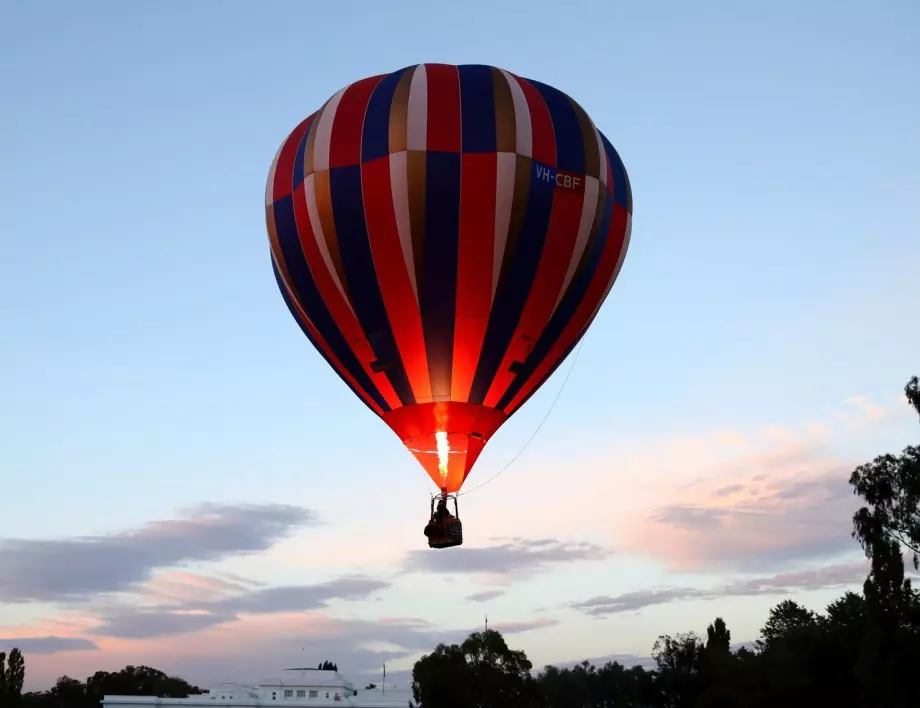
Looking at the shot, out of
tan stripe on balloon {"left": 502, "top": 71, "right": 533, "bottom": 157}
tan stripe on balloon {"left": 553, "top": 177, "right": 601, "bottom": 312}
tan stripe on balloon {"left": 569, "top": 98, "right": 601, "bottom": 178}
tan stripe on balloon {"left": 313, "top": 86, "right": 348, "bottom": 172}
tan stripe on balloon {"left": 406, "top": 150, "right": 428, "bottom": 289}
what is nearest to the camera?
tan stripe on balloon {"left": 406, "top": 150, "right": 428, "bottom": 289}

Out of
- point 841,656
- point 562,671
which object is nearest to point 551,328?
point 841,656

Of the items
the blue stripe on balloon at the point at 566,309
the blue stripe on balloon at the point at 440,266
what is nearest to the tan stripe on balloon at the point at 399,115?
the blue stripe on balloon at the point at 440,266

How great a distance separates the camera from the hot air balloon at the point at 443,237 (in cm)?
1917

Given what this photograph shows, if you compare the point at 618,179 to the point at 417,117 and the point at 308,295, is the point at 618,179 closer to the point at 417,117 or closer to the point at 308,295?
the point at 417,117

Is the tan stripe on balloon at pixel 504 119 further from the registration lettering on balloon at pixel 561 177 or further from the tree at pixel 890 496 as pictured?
the tree at pixel 890 496

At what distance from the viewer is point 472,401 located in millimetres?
20094

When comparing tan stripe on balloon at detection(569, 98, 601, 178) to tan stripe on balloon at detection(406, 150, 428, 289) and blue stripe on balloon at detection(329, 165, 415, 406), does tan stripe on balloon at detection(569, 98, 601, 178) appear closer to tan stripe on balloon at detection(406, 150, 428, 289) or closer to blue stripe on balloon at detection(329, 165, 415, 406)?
tan stripe on balloon at detection(406, 150, 428, 289)

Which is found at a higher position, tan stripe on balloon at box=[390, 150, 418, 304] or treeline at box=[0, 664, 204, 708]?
tan stripe on balloon at box=[390, 150, 418, 304]

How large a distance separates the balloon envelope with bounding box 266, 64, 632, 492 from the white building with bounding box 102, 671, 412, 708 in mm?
56498

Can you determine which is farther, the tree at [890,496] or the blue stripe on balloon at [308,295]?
the tree at [890,496]

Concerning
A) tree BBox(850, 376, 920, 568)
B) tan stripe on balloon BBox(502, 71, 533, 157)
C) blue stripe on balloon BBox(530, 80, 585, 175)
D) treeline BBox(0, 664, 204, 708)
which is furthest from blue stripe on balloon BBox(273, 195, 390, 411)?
treeline BBox(0, 664, 204, 708)

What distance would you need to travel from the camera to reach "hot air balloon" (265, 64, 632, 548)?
19.2 meters

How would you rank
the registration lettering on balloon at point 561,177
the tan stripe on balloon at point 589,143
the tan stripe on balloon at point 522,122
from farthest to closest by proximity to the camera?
the tan stripe on balloon at point 589,143 < the registration lettering on balloon at point 561,177 < the tan stripe on balloon at point 522,122

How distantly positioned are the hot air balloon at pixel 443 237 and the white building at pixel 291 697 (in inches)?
2223
